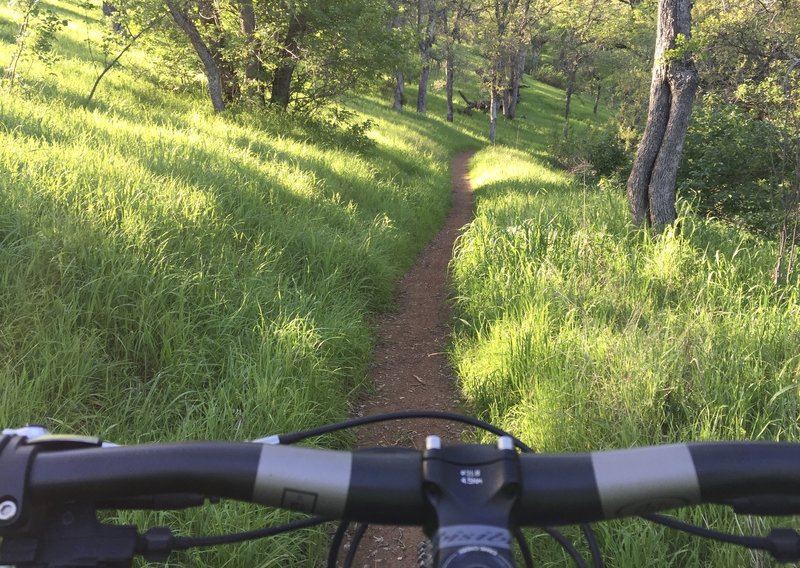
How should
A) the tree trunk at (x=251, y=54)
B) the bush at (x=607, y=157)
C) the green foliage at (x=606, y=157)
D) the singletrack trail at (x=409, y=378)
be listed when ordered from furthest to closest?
the bush at (x=607, y=157)
the green foliage at (x=606, y=157)
the tree trunk at (x=251, y=54)
the singletrack trail at (x=409, y=378)

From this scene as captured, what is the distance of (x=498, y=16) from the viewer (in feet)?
70.7

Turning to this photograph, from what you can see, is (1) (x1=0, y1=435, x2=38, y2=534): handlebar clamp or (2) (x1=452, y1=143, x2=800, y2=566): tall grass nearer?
(1) (x1=0, y1=435, x2=38, y2=534): handlebar clamp

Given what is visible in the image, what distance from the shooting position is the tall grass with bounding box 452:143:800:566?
112 inches

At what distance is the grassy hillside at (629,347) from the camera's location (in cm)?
281

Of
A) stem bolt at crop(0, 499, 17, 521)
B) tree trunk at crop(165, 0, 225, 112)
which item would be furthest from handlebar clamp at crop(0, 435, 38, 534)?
tree trunk at crop(165, 0, 225, 112)

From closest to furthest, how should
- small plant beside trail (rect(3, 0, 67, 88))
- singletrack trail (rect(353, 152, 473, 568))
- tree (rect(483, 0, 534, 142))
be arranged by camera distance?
singletrack trail (rect(353, 152, 473, 568)) < small plant beside trail (rect(3, 0, 67, 88)) < tree (rect(483, 0, 534, 142))

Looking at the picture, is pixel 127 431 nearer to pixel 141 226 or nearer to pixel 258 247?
pixel 141 226

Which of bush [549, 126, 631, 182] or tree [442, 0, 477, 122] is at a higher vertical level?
tree [442, 0, 477, 122]

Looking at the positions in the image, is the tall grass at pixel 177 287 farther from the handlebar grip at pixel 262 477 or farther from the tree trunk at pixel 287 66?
the tree trunk at pixel 287 66

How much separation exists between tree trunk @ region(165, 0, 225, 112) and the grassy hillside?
681cm

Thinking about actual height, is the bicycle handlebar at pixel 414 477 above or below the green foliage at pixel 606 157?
below

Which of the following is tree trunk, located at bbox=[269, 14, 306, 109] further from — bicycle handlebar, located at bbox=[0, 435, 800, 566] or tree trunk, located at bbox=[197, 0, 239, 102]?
bicycle handlebar, located at bbox=[0, 435, 800, 566]

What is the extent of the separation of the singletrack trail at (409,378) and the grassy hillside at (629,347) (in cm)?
27

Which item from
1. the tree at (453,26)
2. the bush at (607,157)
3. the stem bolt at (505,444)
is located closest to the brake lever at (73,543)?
the stem bolt at (505,444)
